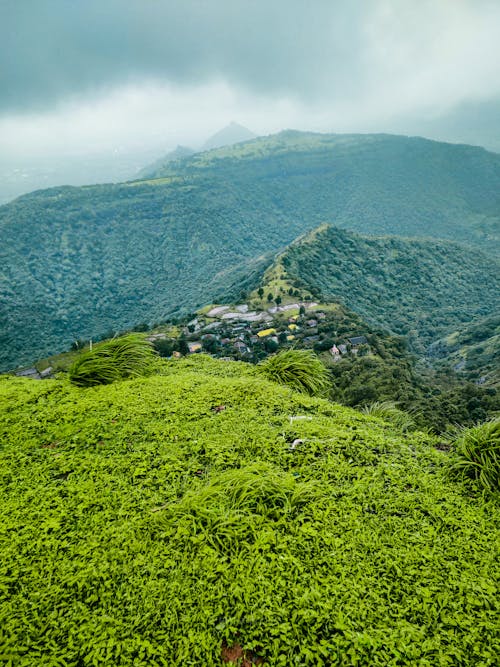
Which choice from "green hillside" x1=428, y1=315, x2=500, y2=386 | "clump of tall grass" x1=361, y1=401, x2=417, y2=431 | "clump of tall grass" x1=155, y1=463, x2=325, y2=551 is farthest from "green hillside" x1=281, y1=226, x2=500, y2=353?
"clump of tall grass" x1=155, y1=463, x2=325, y2=551

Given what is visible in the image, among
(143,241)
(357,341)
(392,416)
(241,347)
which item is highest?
(392,416)

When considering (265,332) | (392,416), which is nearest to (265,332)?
(265,332)

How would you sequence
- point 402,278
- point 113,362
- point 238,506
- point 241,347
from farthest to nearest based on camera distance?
point 402,278, point 241,347, point 113,362, point 238,506

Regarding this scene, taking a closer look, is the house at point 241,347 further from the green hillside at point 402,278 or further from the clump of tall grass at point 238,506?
the clump of tall grass at point 238,506

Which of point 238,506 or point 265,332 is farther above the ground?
point 238,506

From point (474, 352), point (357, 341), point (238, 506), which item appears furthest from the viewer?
point (474, 352)

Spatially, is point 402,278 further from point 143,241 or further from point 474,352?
point 143,241
